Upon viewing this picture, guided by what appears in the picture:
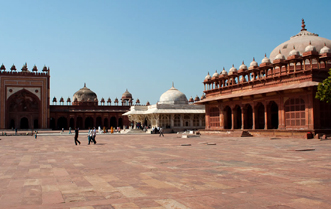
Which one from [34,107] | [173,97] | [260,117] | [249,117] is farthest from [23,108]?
[260,117]

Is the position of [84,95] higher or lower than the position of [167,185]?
higher

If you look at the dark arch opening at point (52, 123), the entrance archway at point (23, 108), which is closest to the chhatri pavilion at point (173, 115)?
the entrance archway at point (23, 108)

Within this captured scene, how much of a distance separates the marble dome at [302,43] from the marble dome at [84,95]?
136 feet

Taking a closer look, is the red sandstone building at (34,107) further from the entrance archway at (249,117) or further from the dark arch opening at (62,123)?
the entrance archway at (249,117)

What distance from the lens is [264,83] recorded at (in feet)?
94.7

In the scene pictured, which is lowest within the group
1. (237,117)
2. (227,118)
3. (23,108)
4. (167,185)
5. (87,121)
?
(167,185)

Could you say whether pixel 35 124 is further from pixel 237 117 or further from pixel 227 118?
pixel 237 117

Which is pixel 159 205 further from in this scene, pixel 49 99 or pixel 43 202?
pixel 49 99

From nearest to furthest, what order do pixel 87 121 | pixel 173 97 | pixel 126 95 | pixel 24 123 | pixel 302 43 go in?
pixel 302 43
pixel 173 97
pixel 24 123
pixel 87 121
pixel 126 95

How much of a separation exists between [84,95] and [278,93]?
159 feet

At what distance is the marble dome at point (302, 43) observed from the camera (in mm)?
33219

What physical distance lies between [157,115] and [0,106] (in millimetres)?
28527

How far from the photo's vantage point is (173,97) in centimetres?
5062

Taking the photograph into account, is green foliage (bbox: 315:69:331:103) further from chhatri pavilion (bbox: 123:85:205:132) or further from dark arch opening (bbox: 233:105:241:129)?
chhatri pavilion (bbox: 123:85:205:132)
